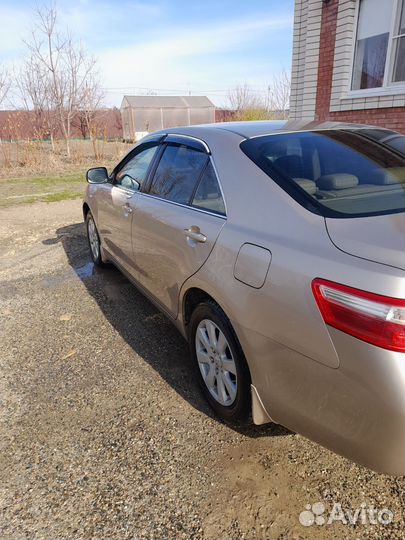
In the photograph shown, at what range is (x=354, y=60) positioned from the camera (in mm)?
7883

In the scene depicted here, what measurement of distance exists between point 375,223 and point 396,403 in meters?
0.68

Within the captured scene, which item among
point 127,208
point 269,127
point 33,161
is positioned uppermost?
point 269,127

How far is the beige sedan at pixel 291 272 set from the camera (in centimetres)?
144

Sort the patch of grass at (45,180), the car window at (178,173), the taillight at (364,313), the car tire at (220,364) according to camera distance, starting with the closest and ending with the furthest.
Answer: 1. the taillight at (364,313)
2. the car tire at (220,364)
3. the car window at (178,173)
4. the patch of grass at (45,180)

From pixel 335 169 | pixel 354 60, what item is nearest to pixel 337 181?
pixel 335 169

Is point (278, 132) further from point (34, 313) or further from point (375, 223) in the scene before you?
point (34, 313)

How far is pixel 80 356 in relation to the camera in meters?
3.23

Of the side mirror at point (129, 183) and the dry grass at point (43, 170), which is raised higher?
the side mirror at point (129, 183)

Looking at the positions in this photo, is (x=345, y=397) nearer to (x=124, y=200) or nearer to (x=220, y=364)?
(x=220, y=364)

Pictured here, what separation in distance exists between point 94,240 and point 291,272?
382 centimetres

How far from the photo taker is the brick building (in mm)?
7082

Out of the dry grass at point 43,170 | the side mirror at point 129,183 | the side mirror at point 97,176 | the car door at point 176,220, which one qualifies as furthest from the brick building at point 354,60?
the car door at point 176,220

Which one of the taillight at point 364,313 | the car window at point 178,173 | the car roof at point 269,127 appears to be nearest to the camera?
the taillight at point 364,313

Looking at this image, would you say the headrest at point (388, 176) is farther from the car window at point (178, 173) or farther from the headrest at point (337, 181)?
the car window at point (178, 173)
